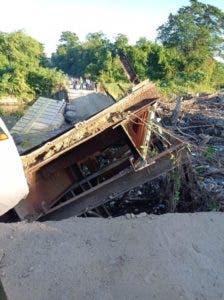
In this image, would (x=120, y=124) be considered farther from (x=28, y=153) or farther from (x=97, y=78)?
(x=97, y=78)

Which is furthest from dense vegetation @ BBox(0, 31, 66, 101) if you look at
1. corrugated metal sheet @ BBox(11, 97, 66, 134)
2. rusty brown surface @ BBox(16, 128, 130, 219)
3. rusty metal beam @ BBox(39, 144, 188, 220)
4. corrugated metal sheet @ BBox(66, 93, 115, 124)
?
rusty metal beam @ BBox(39, 144, 188, 220)

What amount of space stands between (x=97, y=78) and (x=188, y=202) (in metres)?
23.6

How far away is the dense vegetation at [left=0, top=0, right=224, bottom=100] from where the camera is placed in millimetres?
22328

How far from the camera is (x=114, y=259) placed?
180 inches

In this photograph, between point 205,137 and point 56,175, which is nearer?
point 56,175

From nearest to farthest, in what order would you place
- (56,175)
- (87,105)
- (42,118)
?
(56,175) → (42,118) → (87,105)

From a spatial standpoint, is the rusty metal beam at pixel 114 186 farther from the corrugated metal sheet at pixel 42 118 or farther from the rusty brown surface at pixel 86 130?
the corrugated metal sheet at pixel 42 118

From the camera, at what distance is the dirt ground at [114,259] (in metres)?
4.17

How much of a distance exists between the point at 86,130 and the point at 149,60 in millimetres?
29945

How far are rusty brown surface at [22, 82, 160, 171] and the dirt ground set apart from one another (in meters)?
0.91

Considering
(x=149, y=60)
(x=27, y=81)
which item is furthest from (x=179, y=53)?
(x=27, y=81)

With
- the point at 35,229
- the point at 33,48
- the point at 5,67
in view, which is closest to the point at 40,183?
the point at 35,229

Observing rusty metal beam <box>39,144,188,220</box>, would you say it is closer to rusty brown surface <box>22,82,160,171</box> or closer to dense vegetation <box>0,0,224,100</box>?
rusty brown surface <box>22,82,160,171</box>

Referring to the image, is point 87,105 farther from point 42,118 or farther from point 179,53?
point 179,53
